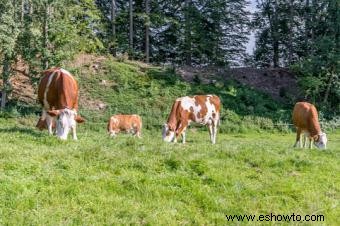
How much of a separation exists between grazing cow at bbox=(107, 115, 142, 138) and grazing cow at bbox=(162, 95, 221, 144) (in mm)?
5265

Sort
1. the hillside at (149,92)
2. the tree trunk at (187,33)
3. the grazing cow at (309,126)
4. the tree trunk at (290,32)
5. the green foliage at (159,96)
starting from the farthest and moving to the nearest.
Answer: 1. the tree trunk at (290,32)
2. the tree trunk at (187,33)
3. the hillside at (149,92)
4. the green foliage at (159,96)
5. the grazing cow at (309,126)

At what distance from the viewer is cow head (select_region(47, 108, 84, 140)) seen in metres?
12.9

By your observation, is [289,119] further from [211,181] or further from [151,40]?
[211,181]

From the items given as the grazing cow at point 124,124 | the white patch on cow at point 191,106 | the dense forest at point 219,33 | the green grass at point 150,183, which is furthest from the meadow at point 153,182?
the dense forest at point 219,33

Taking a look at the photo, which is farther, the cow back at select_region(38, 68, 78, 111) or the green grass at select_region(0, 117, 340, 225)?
the cow back at select_region(38, 68, 78, 111)

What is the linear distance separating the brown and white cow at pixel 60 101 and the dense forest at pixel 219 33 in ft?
48.0

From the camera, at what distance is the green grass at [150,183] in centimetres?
814

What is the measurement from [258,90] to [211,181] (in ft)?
91.9

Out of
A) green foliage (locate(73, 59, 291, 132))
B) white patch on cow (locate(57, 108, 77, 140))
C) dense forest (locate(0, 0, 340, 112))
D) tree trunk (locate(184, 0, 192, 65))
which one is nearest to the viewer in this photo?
white patch on cow (locate(57, 108, 77, 140))

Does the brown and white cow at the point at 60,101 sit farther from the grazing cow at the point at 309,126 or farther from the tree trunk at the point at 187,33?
the tree trunk at the point at 187,33

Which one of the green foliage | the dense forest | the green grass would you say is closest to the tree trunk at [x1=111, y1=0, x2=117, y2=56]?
the dense forest

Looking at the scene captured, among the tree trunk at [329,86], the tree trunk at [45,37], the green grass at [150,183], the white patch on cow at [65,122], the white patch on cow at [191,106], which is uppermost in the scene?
the tree trunk at [45,37]

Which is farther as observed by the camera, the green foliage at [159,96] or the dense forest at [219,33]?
the dense forest at [219,33]

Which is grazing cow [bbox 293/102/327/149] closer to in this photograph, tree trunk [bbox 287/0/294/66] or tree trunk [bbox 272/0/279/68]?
tree trunk [bbox 287/0/294/66]
